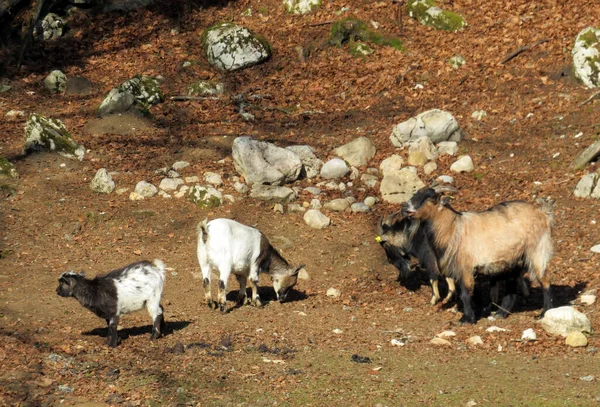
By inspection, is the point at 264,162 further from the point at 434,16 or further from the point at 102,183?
the point at 434,16

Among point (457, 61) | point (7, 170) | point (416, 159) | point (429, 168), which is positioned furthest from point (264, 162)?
point (457, 61)

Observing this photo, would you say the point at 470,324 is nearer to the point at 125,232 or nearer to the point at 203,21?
the point at 125,232

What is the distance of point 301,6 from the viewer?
24000mm

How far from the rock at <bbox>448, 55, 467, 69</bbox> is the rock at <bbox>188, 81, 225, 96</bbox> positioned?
5.99 m

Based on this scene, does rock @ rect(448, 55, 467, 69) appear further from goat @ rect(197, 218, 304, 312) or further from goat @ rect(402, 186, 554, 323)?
goat @ rect(402, 186, 554, 323)

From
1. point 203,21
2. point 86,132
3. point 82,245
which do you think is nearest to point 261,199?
point 82,245

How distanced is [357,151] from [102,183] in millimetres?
5332

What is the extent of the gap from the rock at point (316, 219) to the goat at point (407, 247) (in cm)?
125

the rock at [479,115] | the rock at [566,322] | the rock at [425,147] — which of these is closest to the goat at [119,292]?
the rock at [566,322]

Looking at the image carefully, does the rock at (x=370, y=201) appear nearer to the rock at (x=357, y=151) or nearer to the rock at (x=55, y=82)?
the rock at (x=357, y=151)

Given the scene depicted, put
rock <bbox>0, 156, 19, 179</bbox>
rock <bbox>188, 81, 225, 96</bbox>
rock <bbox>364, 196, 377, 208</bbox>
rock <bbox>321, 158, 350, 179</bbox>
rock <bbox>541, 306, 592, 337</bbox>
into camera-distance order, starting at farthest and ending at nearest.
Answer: rock <bbox>188, 81, 225, 96</bbox>, rock <bbox>321, 158, 350, 179</bbox>, rock <bbox>0, 156, 19, 179</bbox>, rock <bbox>364, 196, 377, 208</bbox>, rock <bbox>541, 306, 592, 337</bbox>

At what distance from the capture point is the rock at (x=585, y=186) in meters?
14.5

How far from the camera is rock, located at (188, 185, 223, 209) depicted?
50.5ft

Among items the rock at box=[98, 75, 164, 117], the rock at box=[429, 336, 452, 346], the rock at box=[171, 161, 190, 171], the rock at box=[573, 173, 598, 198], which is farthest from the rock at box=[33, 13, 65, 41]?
the rock at box=[429, 336, 452, 346]
